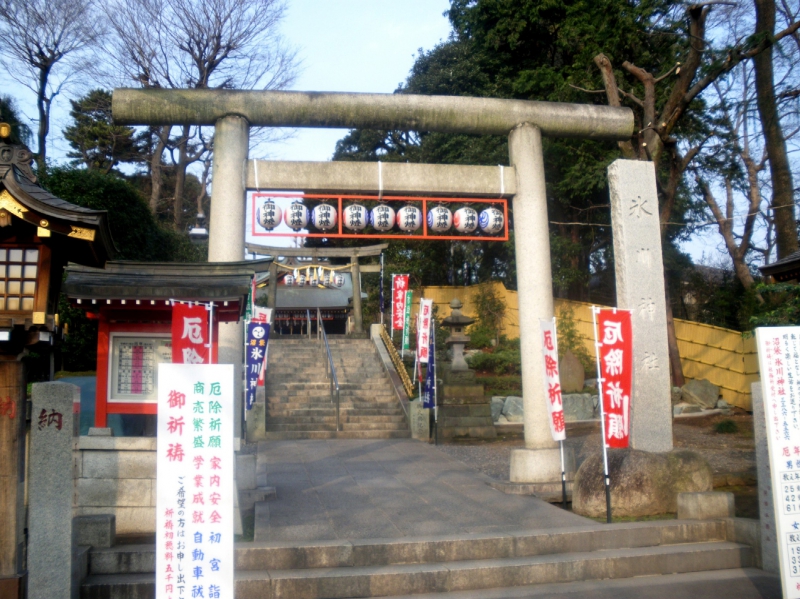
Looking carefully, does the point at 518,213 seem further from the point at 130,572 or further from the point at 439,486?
the point at 130,572

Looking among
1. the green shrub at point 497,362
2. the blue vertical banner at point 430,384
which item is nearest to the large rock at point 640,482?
the blue vertical banner at point 430,384

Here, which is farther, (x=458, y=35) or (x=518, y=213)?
(x=458, y=35)

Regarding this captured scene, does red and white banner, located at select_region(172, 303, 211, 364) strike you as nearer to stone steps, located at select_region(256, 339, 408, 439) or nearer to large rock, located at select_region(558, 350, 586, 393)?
stone steps, located at select_region(256, 339, 408, 439)

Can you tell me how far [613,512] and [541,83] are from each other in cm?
1745

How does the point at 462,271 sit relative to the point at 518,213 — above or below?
above

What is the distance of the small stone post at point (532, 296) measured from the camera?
384 inches

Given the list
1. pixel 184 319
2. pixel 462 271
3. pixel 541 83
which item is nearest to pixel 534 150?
pixel 184 319

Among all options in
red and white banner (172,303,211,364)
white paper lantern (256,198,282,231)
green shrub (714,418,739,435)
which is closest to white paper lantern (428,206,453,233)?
white paper lantern (256,198,282,231)

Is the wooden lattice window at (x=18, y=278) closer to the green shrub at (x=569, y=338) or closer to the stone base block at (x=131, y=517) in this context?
the stone base block at (x=131, y=517)

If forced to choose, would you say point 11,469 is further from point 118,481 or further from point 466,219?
point 466,219

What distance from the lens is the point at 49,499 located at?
227 inches

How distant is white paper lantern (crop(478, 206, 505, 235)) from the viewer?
10609 millimetres

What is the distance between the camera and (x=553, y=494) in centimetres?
944

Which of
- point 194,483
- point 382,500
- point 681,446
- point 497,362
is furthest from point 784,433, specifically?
point 497,362
